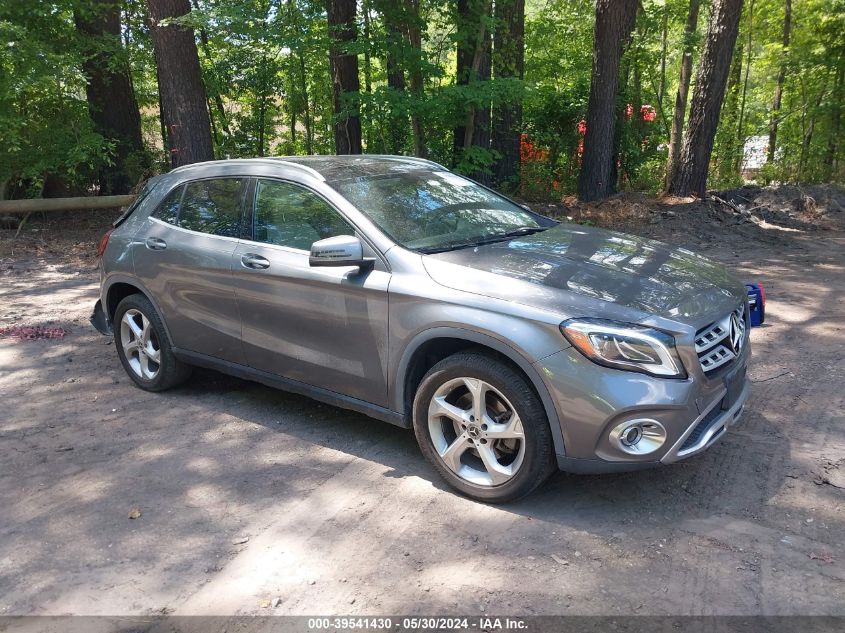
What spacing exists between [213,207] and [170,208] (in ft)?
1.79

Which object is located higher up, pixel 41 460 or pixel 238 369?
pixel 238 369

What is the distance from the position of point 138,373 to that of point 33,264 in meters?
6.42

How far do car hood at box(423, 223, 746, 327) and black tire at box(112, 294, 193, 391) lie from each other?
248cm

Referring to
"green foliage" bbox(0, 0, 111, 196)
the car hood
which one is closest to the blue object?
the car hood

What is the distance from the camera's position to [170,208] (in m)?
5.47

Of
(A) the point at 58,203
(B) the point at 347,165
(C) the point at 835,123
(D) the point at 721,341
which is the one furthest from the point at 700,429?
(C) the point at 835,123

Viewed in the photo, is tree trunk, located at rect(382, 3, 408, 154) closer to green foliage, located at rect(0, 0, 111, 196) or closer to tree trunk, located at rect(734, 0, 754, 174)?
green foliage, located at rect(0, 0, 111, 196)

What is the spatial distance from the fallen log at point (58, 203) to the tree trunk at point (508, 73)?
6660mm

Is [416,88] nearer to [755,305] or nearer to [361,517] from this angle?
[755,305]

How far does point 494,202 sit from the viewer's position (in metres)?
5.12

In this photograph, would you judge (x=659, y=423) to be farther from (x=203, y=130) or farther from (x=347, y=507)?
(x=203, y=130)

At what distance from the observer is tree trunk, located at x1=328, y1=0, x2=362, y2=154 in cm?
1056

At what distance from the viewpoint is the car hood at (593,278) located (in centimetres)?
352

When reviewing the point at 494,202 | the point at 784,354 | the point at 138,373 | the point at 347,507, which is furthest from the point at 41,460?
the point at 784,354
